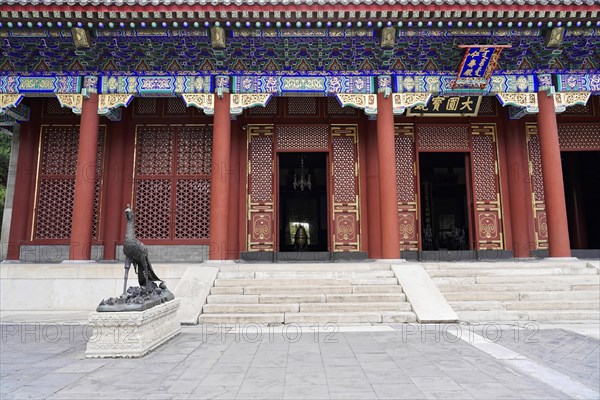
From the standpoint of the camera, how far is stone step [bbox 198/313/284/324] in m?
6.09

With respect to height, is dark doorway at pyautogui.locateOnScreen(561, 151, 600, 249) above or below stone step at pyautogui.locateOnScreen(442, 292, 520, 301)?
above

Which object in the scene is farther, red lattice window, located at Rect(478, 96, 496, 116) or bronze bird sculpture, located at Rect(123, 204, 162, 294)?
red lattice window, located at Rect(478, 96, 496, 116)

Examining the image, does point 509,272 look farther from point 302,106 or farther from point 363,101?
point 302,106

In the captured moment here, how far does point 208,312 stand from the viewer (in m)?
6.38

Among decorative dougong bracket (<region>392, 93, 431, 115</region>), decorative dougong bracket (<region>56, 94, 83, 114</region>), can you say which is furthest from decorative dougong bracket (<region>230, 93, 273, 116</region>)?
decorative dougong bracket (<region>56, 94, 83, 114</region>)

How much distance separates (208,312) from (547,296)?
18.4 ft

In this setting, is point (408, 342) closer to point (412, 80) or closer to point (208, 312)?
point (208, 312)

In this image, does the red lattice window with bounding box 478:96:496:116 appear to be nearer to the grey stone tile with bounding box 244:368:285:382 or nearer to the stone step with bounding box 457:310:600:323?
the stone step with bounding box 457:310:600:323

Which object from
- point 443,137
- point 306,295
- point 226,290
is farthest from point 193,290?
point 443,137

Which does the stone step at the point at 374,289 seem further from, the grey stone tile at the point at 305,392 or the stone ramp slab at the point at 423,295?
the grey stone tile at the point at 305,392

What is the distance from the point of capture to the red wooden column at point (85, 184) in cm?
820

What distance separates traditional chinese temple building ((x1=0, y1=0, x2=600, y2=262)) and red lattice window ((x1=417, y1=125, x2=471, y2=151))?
0.09ft

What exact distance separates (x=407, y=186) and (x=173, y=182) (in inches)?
235

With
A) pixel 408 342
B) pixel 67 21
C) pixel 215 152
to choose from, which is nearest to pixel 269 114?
pixel 215 152
